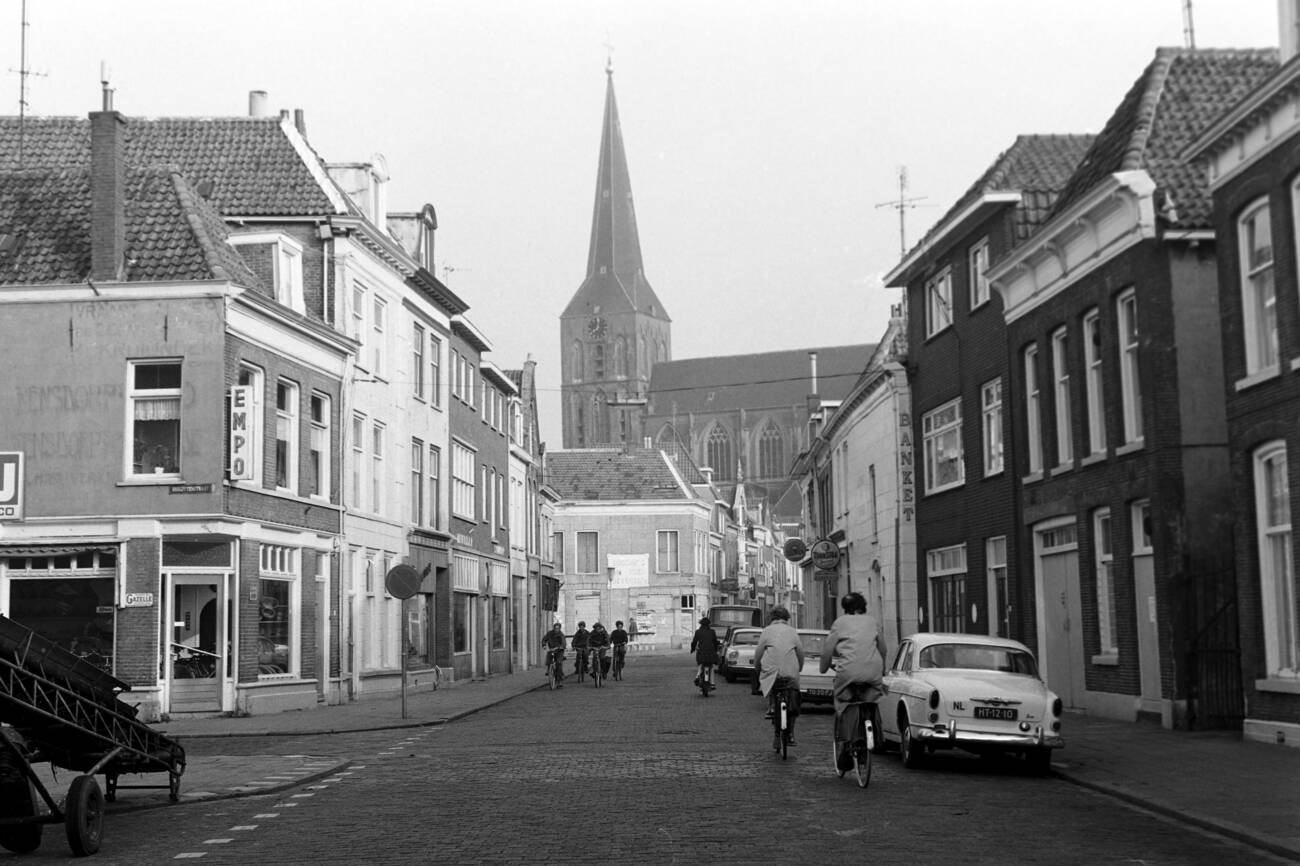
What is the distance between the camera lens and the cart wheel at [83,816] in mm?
10852

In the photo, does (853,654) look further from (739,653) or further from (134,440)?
(739,653)

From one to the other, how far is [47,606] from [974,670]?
16703mm

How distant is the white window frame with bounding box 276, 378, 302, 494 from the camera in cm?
3067

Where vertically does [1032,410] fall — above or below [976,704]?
above

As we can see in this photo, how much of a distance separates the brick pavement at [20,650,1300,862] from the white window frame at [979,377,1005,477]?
6.76m

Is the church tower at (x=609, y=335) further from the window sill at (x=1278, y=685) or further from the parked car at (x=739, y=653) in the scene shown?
the window sill at (x=1278, y=685)

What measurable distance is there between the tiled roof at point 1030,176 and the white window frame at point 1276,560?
1020cm

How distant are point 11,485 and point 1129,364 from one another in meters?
18.3

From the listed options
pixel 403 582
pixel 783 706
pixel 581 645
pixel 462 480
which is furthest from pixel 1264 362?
pixel 462 480

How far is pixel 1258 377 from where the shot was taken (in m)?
19.8

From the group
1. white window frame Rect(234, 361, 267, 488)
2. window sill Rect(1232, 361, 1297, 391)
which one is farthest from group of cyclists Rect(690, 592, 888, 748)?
white window frame Rect(234, 361, 267, 488)

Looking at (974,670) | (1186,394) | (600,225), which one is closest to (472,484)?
(1186,394)

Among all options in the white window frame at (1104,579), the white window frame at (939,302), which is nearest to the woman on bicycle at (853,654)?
the white window frame at (1104,579)

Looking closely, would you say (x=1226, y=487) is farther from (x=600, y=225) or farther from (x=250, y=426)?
(x=600, y=225)
